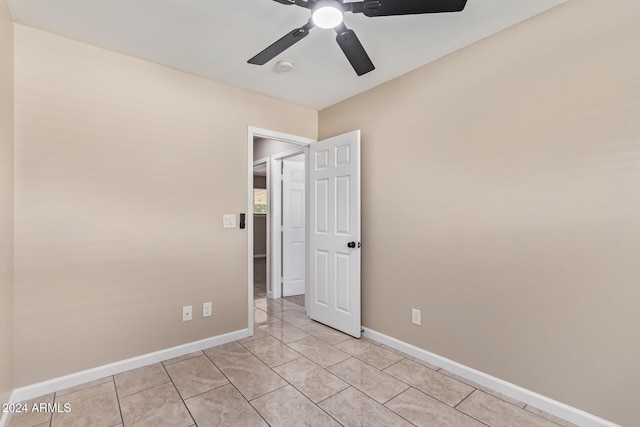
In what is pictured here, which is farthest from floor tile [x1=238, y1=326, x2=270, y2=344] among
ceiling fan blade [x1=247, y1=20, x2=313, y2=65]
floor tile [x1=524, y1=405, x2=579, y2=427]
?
ceiling fan blade [x1=247, y1=20, x2=313, y2=65]

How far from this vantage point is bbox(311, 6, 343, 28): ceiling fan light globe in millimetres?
1431

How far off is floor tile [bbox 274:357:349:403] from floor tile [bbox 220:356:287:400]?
0.09 metres

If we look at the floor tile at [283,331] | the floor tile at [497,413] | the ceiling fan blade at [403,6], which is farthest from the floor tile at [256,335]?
the ceiling fan blade at [403,6]

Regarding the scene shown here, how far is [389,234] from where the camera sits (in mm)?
2787

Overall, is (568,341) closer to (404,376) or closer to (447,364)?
(447,364)

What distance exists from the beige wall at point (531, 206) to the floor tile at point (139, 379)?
1966 millimetres

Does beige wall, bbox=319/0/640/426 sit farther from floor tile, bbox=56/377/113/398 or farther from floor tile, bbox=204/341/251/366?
floor tile, bbox=56/377/113/398

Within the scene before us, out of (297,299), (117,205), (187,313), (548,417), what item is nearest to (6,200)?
(117,205)

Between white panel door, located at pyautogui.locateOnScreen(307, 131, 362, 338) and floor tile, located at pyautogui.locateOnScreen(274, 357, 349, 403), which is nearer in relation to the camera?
floor tile, located at pyautogui.locateOnScreen(274, 357, 349, 403)

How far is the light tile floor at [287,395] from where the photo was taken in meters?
1.77

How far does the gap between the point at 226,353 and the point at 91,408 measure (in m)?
0.97

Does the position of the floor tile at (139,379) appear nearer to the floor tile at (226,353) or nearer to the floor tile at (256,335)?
the floor tile at (226,353)

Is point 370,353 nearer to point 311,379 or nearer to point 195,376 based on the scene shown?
point 311,379

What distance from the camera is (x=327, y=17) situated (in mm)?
1478
